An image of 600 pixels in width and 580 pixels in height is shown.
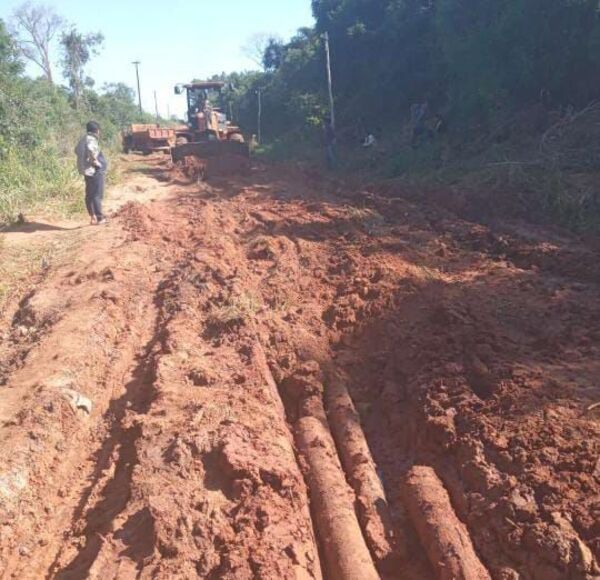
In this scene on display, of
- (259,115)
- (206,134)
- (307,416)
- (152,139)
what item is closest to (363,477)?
(307,416)

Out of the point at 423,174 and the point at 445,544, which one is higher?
the point at 423,174

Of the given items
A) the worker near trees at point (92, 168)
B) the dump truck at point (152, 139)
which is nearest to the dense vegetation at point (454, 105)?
the worker near trees at point (92, 168)

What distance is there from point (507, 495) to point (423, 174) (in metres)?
10.9

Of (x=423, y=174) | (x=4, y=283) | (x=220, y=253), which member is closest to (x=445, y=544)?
(x=220, y=253)

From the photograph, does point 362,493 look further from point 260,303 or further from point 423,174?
point 423,174

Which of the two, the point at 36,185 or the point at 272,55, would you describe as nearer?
the point at 36,185

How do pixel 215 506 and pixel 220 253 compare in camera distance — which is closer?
pixel 215 506

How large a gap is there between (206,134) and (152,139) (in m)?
2.71

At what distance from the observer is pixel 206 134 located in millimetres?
20031

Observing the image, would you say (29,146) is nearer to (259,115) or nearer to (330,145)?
(330,145)

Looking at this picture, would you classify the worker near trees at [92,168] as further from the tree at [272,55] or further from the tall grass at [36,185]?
the tree at [272,55]

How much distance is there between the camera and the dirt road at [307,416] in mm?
3199

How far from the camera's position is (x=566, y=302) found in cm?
582

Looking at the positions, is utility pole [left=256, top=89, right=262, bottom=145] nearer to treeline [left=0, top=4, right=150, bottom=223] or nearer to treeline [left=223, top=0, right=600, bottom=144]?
treeline [left=223, top=0, right=600, bottom=144]
